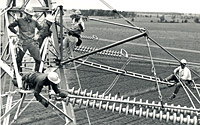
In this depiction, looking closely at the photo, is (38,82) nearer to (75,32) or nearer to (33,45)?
(33,45)

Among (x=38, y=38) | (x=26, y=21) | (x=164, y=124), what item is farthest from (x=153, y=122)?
(x=26, y=21)

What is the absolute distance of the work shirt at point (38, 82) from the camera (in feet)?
27.0

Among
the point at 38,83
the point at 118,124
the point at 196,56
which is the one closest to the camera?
the point at 38,83

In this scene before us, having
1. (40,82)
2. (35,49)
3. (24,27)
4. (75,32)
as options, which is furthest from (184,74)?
(40,82)

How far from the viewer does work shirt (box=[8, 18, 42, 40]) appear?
10.3 meters

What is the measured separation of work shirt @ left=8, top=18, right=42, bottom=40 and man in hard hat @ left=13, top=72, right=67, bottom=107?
6.19ft

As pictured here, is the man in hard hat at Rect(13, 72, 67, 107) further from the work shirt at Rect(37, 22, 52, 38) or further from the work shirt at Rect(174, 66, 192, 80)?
the work shirt at Rect(174, 66, 192, 80)

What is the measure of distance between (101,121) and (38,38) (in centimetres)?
687

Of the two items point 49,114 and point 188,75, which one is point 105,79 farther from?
point 188,75

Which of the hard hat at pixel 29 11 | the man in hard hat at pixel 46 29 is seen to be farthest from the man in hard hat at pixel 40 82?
the man in hard hat at pixel 46 29

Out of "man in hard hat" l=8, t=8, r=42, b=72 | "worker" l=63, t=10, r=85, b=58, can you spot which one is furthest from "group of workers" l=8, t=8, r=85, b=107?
"worker" l=63, t=10, r=85, b=58

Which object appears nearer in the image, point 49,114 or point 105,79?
point 49,114

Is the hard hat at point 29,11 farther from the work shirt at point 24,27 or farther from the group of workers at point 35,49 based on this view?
the work shirt at point 24,27

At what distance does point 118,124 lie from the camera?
16.4m
